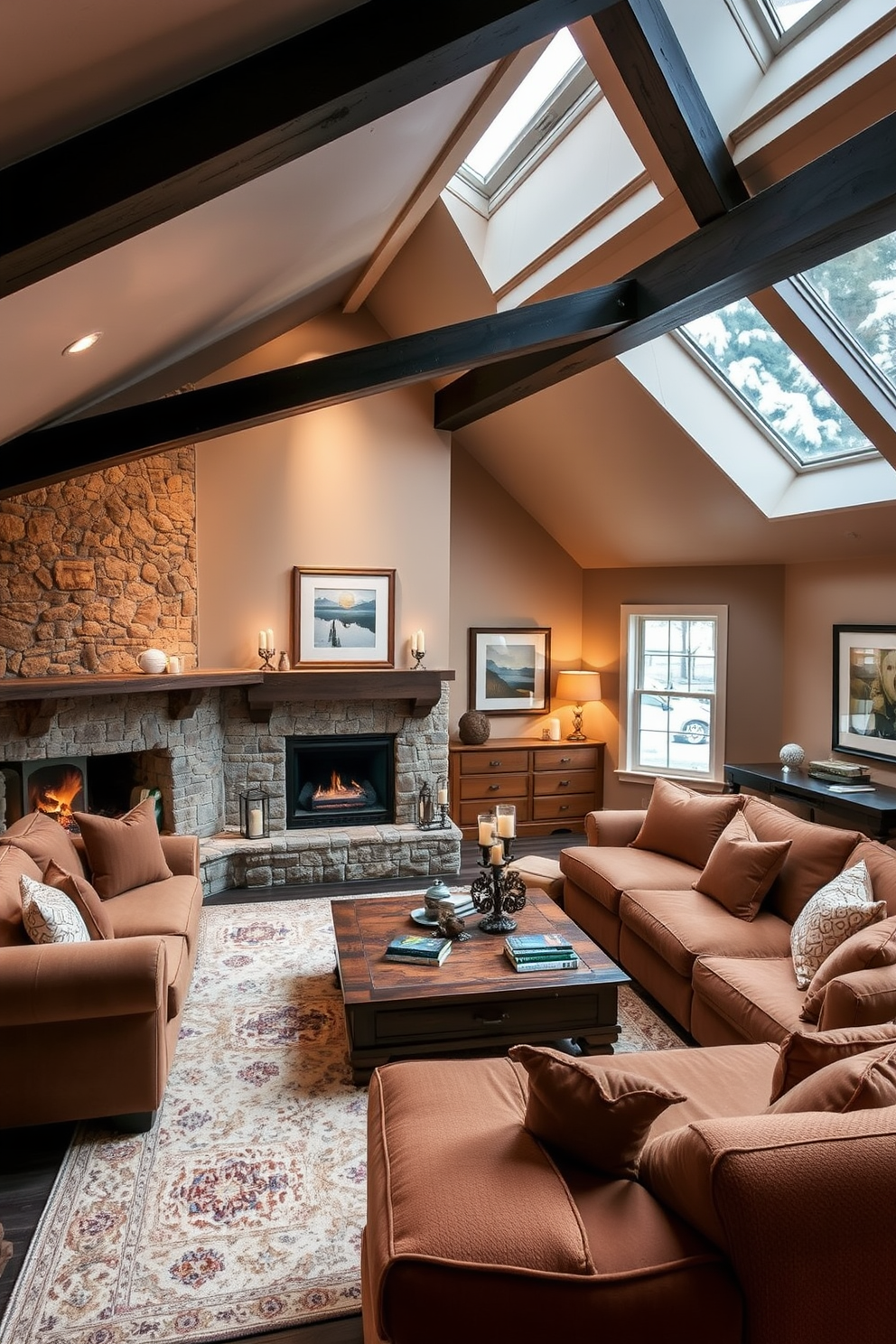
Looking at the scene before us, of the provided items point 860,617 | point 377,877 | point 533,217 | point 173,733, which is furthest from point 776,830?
point 173,733

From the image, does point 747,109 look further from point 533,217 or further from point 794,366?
point 794,366

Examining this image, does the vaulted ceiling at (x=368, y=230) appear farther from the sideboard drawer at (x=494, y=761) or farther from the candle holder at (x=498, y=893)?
the candle holder at (x=498, y=893)

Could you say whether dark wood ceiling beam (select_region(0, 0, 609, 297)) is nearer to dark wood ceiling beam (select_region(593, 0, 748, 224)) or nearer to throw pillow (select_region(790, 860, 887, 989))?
dark wood ceiling beam (select_region(593, 0, 748, 224))

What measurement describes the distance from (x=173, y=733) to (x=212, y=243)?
3.36 meters

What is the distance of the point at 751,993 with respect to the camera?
3.25m

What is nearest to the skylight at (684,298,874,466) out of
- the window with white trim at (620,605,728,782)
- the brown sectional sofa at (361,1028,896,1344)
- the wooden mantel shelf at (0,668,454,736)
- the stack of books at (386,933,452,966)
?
the window with white trim at (620,605,728,782)

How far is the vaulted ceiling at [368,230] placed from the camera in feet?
6.32

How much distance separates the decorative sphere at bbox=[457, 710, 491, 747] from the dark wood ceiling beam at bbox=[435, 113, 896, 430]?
326cm

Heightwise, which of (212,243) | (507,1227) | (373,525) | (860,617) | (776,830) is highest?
(212,243)

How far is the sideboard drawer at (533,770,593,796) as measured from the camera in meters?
7.35

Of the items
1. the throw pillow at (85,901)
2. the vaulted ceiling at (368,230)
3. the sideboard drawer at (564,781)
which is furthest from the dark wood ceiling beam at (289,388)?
the sideboard drawer at (564,781)

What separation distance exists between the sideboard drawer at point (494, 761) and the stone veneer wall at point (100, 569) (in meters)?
2.32

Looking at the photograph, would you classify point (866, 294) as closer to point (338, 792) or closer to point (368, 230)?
point (368, 230)

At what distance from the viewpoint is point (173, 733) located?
19.0ft
